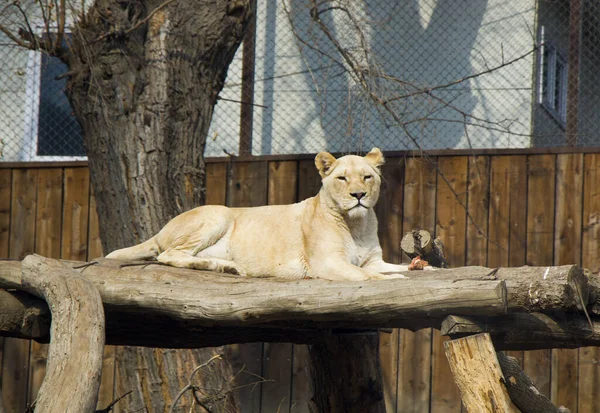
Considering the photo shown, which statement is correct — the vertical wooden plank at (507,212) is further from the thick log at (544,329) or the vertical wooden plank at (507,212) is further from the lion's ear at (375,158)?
the thick log at (544,329)

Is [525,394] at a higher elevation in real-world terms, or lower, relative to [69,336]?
lower

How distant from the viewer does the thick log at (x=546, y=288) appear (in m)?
4.30

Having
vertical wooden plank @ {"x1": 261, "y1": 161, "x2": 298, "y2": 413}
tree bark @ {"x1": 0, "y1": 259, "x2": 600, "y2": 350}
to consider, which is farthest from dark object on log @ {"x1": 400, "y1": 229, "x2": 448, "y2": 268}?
vertical wooden plank @ {"x1": 261, "y1": 161, "x2": 298, "y2": 413}

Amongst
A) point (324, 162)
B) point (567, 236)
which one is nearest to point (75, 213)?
point (324, 162)

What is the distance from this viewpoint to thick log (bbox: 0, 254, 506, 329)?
14.2 feet

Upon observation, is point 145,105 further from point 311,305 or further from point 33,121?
point 33,121

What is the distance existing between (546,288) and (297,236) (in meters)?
1.94

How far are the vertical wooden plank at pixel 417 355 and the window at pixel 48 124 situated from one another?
3916 mm

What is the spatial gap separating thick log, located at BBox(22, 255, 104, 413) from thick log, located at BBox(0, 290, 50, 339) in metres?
0.26

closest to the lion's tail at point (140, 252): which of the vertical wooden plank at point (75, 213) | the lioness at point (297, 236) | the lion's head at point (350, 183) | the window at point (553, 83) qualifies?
the lioness at point (297, 236)

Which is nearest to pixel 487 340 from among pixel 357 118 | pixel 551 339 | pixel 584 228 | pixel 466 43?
pixel 551 339

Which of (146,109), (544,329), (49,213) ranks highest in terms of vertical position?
(146,109)

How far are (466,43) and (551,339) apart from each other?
6.19 metres

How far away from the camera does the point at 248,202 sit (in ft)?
28.1
